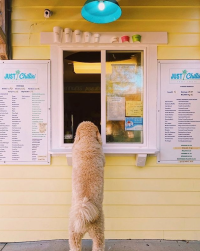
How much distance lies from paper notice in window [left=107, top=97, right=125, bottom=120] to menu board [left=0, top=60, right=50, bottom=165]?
2.50 ft

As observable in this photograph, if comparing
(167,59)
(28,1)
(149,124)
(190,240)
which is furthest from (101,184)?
(28,1)

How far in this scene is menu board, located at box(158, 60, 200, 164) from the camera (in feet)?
8.45

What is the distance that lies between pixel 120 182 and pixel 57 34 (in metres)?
1.98

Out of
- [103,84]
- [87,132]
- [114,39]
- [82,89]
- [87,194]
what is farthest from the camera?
[82,89]

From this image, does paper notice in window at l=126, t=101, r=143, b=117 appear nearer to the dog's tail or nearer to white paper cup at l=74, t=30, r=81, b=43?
white paper cup at l=74, t=30, r=81, b=43

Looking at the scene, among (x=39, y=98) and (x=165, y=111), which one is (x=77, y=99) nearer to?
(x=39, y=98)

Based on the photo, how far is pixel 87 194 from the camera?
1944mm

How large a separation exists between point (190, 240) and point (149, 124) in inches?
→ 61.7

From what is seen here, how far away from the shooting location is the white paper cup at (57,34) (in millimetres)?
2490

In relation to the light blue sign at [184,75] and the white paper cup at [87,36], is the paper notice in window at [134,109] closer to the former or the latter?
the light blue sign at [184,75]

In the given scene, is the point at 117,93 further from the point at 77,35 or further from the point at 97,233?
the point at 97,233

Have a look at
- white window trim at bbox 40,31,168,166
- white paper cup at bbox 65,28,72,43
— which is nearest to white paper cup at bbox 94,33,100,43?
Result: white window trim at bbox 40,31,168,166

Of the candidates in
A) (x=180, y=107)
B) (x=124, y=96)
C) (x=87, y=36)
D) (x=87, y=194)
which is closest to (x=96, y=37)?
(x=87, y=36)

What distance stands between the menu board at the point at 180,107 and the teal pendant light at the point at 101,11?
32.1 inches
